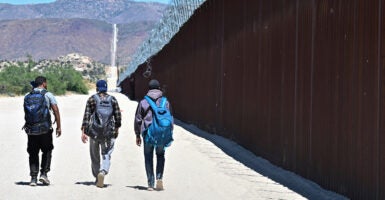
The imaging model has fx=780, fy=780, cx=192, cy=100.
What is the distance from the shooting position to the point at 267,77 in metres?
12.4

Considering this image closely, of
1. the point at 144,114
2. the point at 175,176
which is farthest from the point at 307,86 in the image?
the point at 175,176

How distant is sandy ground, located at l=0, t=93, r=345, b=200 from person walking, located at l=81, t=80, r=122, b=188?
390 millimetres

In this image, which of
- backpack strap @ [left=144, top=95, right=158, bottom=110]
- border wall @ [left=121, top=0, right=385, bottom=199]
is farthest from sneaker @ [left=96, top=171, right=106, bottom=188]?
border wall @ [left=121, top=0, right=385, bottom=199]

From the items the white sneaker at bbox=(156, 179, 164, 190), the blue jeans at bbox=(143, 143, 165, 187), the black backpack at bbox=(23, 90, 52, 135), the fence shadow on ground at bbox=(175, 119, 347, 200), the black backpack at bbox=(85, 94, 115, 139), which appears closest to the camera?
the fence shadow on ground at bbox=(175, 119, 347, 200)

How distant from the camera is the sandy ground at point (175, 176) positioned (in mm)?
9086

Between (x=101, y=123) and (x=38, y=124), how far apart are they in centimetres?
82

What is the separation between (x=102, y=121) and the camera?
9.56 m

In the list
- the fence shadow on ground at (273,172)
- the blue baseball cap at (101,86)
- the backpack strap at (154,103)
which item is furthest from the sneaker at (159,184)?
the fence shadow on ground at (273,172)

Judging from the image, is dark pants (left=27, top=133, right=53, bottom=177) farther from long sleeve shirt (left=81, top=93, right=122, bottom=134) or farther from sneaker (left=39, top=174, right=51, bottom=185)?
long sleeve shirt (left=81, top=93, right=122, bottom=134)

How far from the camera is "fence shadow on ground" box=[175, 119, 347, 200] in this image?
29.1ft

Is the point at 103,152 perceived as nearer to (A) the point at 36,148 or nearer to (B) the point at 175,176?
(A) the point at 36,148

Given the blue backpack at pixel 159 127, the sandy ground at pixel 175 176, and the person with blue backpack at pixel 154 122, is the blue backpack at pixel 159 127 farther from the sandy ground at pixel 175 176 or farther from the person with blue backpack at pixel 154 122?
the sandy ground at pixel 175 176

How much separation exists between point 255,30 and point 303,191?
4922mm

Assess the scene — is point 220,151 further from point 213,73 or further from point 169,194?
point 169,194
